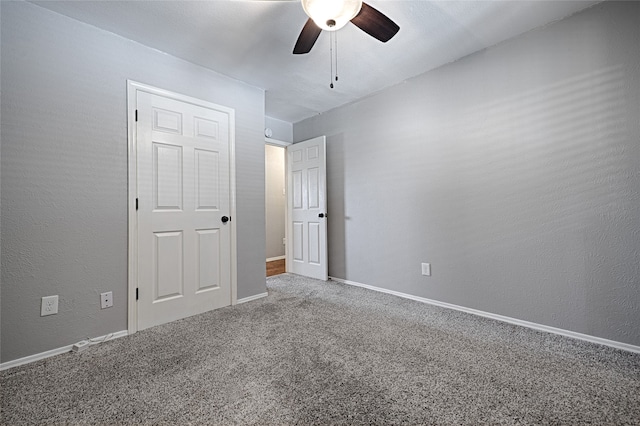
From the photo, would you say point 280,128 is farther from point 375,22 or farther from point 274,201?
point 375,22

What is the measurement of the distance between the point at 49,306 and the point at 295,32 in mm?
2633

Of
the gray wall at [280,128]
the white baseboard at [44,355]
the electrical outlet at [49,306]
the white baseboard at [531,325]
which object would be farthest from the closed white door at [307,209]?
the electrical outlet at [49,306]

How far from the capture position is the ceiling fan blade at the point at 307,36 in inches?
67.9

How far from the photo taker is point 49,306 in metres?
1.87

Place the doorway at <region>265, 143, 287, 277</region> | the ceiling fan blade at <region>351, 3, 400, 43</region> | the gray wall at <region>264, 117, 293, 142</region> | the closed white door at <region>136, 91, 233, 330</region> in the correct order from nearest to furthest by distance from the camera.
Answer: the ceiling fan blade at <region>351, 3, 400, 43</region> < the closed white door at <region>136, 91, 233, 330</region> < the gray wall at <region>264, 117, 293, 142</region> < the doorway at <region>265, 143, 287, 277</region>

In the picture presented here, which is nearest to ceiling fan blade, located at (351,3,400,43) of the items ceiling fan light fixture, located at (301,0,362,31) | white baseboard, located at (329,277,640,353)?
ceiling fan light fixture, located at (301,0,362,31)

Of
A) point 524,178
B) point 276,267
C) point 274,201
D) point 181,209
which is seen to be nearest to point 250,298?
point 181,209

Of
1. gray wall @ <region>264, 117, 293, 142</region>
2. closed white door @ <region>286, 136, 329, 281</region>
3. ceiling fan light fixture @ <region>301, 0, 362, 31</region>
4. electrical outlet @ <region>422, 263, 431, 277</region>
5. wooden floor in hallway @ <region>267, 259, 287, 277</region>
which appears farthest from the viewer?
wooden floor in hallway @ <region>267, 259, 287, 277</region>

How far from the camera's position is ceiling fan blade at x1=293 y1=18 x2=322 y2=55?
5.66ft

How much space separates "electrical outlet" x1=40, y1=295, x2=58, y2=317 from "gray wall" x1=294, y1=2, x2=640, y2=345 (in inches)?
113

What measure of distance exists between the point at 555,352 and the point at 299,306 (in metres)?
2.00

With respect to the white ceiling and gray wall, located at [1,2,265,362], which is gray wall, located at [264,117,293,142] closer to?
the white ceiling

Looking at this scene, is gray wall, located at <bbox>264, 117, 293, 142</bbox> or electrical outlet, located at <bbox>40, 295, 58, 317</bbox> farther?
gray wall, located at <bbox>264, 117, 293, 142</bbox>

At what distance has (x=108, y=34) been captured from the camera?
7.02ft
